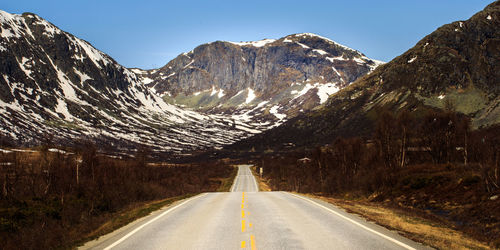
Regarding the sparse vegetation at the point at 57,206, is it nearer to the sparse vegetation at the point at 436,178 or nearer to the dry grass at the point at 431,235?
the dry grass at the point at 431,235

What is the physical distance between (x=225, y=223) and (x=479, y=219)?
1474 centimetres

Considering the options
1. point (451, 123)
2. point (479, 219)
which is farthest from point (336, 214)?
point (451, 123)

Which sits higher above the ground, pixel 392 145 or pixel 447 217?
pixel 392 145

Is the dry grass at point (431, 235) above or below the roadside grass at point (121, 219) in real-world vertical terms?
above

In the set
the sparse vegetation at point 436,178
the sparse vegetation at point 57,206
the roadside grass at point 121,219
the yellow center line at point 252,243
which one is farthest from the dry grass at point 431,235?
the sparse vegetation at point 57,206

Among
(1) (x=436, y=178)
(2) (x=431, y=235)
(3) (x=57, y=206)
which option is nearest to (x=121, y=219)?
(2) (x=431, y=235)

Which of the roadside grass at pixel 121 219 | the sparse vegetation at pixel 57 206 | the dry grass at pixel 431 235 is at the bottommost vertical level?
the sparse vegetation at pixel 57 206

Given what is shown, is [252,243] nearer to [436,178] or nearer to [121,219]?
[121,219]

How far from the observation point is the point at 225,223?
1664 cm

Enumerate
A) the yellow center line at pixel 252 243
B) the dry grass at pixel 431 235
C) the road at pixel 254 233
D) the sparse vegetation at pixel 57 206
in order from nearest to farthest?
the yellow center line at pixel 252 243 < the road at pixel 254 233 < the dry grass at pixel 431 235 < the sparse vegetation at pixel 57 206

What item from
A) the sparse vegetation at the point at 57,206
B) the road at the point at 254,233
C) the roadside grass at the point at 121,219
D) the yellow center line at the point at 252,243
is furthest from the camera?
the sparse vegetation at the point at 57,206

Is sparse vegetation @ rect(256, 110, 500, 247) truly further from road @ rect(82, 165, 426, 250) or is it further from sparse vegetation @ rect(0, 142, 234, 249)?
sparse vegetation @ rect(0, 142, 234, 249)

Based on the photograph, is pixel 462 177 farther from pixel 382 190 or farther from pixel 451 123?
pixel 451 123

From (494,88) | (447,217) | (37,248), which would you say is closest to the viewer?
(37,248)
